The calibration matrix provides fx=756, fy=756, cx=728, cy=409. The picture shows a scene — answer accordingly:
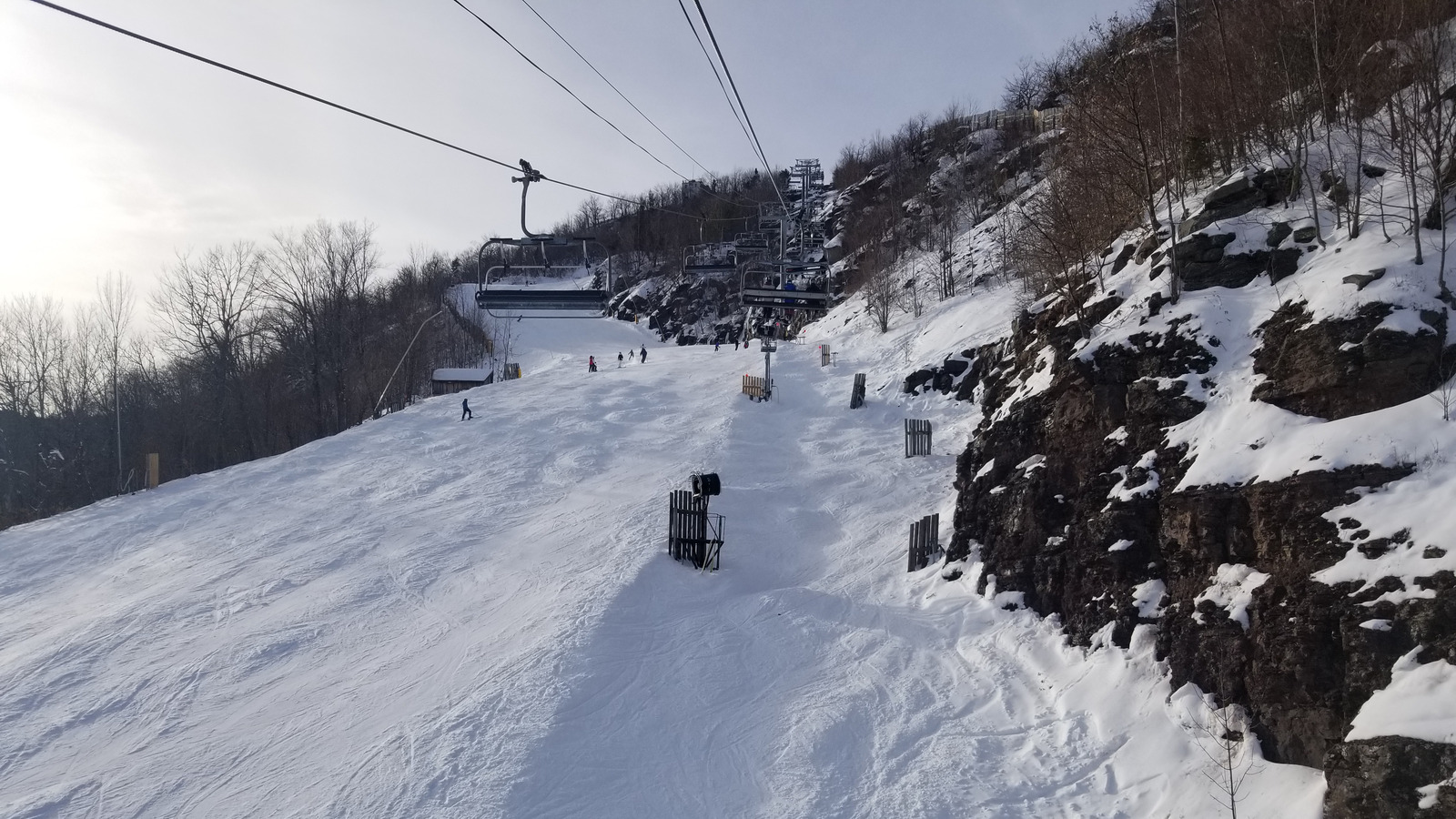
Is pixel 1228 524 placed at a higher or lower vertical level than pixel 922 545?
higher

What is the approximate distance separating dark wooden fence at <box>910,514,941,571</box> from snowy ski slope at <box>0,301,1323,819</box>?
0.32 meters

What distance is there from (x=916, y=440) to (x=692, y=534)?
9452 mm

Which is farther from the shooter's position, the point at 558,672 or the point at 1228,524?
the point at 558,672

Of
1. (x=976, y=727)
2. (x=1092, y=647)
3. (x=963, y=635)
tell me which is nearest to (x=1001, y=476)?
(x=963, y=635)

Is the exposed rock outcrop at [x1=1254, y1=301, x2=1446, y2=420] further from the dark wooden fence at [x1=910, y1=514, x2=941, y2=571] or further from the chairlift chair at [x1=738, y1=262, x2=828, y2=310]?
the chairlift chair at [x1=738, y1=262, x2=828, y2=310]

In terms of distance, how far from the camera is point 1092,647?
29.2ft

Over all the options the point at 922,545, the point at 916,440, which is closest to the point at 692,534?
the point at 922,545

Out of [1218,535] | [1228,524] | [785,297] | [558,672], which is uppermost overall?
[785,297]

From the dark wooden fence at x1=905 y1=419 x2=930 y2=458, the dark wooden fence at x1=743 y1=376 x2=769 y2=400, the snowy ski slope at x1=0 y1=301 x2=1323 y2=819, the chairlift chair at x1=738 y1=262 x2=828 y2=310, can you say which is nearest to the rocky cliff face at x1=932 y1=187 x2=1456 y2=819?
the snowy ski slope at x1=0 y1=301 x2=1323 y2=819

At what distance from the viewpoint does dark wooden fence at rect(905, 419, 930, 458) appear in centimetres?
2100

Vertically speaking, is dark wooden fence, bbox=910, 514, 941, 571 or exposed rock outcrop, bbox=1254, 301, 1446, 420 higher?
exposed rock outcrop, bbox=1254, 301, 1446, 420

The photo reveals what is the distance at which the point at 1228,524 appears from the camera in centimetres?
804

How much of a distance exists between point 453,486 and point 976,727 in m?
16.2

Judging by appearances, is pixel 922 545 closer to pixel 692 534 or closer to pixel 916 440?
pixel 692 534
